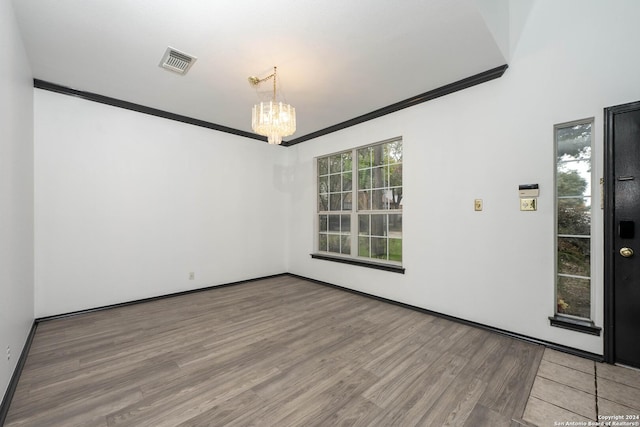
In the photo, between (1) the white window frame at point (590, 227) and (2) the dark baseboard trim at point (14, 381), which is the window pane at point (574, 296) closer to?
(1) the white window frame at point (590, 227)

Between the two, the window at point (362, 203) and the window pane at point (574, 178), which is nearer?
the window pane at point (574, 178)

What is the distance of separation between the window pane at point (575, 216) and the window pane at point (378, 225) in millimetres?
2030

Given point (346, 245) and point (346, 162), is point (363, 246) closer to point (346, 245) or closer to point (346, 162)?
point (346, 245)

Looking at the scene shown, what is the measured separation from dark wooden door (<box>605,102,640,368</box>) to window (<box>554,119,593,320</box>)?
0.21m

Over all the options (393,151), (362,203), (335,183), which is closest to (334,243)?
(362,203)

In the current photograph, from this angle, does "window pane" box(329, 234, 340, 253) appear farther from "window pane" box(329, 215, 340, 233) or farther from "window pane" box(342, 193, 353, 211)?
"window pane" box(342, 193, 353, 211)

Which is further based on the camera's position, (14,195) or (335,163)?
(335,163)

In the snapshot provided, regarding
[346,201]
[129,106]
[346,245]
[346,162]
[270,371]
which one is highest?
[129,106]

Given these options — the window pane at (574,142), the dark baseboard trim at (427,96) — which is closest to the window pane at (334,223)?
the dark baseboard trim at (427,96)

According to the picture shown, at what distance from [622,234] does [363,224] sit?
2874 mm

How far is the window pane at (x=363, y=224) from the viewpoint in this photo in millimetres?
4375

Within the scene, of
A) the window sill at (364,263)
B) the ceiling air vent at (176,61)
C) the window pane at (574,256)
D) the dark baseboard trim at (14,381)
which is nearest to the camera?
the dark baseboard trim at (14,381)

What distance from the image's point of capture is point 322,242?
17.0 ft

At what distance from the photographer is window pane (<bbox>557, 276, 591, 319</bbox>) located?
2.46m
